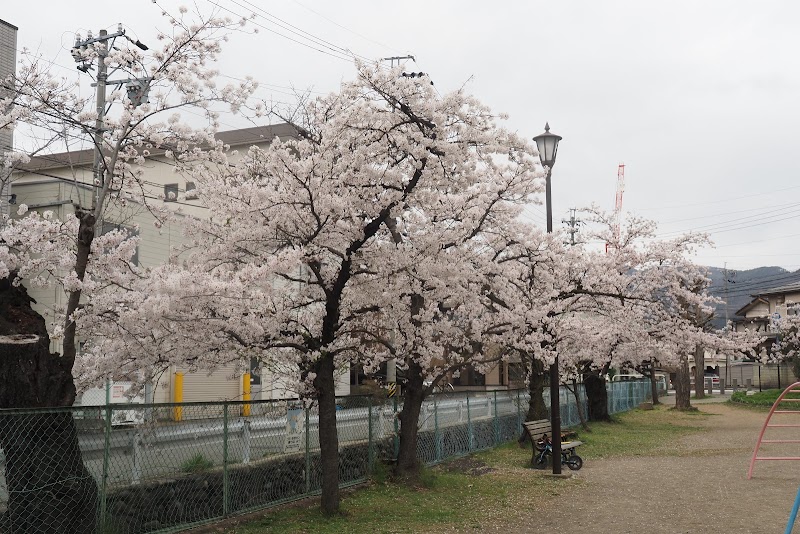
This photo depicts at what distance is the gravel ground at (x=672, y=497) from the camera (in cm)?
1009

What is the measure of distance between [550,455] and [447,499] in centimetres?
509

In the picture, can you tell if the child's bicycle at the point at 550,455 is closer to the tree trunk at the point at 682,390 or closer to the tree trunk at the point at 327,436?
the tree trunk at the point at 327,436

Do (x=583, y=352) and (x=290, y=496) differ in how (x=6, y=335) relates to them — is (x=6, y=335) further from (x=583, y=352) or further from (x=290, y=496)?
(x=583, y=352)

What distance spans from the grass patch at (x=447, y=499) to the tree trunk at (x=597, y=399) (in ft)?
32.1

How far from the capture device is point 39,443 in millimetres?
7523

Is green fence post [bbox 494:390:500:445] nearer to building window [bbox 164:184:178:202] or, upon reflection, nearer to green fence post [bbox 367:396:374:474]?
green fence post [bbox 367:396:374:474]

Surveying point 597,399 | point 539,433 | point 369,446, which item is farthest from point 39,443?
point 597,399

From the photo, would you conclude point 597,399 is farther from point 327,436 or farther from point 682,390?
point 327,436

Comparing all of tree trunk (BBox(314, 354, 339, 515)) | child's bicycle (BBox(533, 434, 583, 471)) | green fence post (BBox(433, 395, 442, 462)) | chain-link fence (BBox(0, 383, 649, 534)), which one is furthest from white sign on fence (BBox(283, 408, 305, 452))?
child's bicycle (BBox(533, 434, 583, 471))

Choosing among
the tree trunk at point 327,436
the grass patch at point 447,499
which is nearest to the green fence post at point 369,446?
the grass patch at point 447,499

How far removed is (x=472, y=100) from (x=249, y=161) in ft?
11.7

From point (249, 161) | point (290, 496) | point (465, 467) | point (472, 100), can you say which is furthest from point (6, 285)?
point (465, 467)

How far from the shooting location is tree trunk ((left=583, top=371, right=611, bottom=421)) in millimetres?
29984

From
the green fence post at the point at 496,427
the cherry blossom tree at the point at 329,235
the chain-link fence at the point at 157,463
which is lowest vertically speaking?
the green fence post at the point at 496,427
